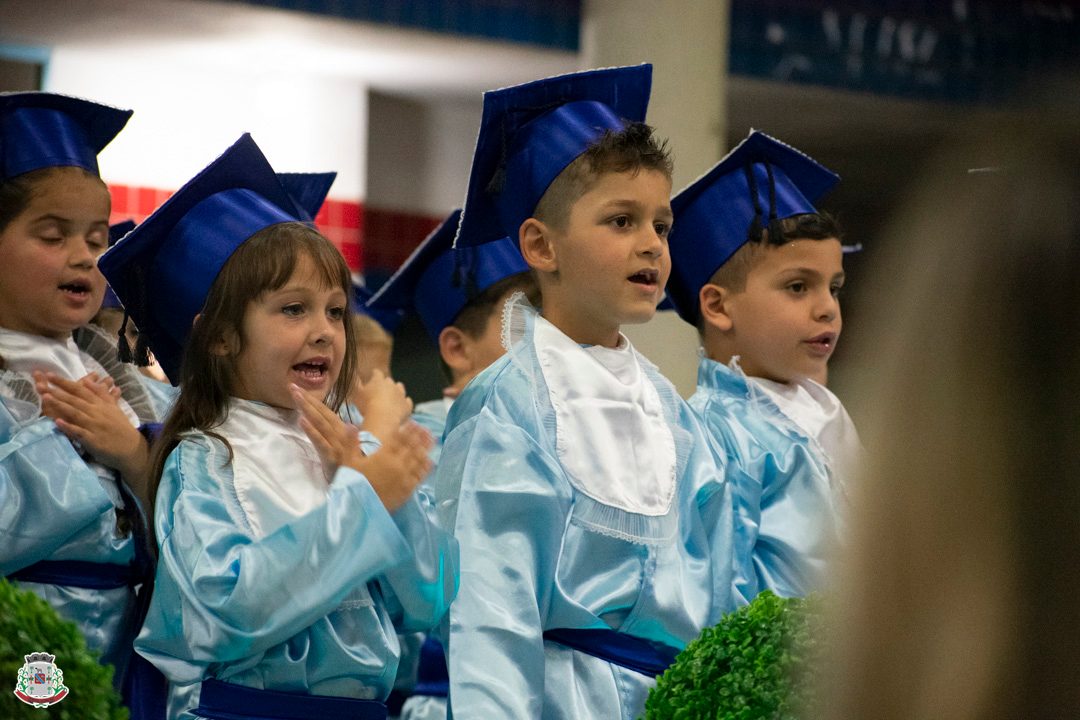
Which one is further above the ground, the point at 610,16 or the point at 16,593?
the point at 610,16

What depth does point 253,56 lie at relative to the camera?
367 inches

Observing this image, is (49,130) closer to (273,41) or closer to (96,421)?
(96,421)

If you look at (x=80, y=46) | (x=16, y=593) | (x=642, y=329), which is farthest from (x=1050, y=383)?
(x=80, y=46)

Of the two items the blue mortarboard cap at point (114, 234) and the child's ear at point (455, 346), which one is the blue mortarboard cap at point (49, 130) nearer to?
the blue mortarboard cap at point (114, 234)

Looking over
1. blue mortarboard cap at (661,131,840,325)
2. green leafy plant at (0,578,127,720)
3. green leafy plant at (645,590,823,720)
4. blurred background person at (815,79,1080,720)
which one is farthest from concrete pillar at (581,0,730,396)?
blurred background person at (815,79,1080,720)

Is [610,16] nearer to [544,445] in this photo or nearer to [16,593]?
[544,445]

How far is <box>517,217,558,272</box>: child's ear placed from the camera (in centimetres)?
294

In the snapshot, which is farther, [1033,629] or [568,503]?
[568,503]

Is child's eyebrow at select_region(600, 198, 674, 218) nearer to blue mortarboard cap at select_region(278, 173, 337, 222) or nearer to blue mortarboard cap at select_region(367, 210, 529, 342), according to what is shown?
blue mortarboard cap at select_region(278, 173, 337, 222)

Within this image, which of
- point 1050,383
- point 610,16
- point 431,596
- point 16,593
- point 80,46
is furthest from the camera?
point 80,46

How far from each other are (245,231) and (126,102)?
6.85 metres

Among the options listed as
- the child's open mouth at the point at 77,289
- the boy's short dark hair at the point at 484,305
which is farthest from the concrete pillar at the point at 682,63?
the child's open mouth at the point at 77,289

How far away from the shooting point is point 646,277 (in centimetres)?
290

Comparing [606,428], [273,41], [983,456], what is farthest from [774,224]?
[273,41]
